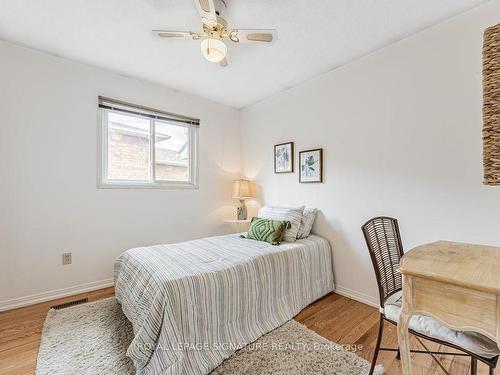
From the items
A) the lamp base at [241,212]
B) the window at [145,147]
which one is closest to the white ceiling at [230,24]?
the window at [145,147]

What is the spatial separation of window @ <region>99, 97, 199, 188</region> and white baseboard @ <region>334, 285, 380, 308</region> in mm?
2360

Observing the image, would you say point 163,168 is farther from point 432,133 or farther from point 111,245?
point 432,133

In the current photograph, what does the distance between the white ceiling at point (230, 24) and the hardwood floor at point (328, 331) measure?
2.51 metres

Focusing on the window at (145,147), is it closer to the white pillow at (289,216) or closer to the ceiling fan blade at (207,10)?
the white pillow at (289,216)

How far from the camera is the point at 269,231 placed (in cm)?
255

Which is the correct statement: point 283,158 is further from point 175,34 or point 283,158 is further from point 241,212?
point 175,34

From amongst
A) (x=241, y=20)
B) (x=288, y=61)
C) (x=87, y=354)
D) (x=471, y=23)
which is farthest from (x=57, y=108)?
(x=471, y=23)

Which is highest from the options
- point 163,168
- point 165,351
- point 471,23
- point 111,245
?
point 471,23

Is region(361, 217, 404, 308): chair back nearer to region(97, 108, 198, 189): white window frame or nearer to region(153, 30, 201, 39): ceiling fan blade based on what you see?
region(153, 30, 201, 39): ceiling fan blade

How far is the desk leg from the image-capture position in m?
1.04

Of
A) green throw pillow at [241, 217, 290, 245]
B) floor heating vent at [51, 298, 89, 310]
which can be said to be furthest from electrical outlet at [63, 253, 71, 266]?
green throw pillow at [241, 217, 290, 245]

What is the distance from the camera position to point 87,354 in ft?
5.33

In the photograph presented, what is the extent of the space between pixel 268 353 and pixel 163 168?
2.54 m

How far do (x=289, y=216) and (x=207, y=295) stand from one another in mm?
1397
